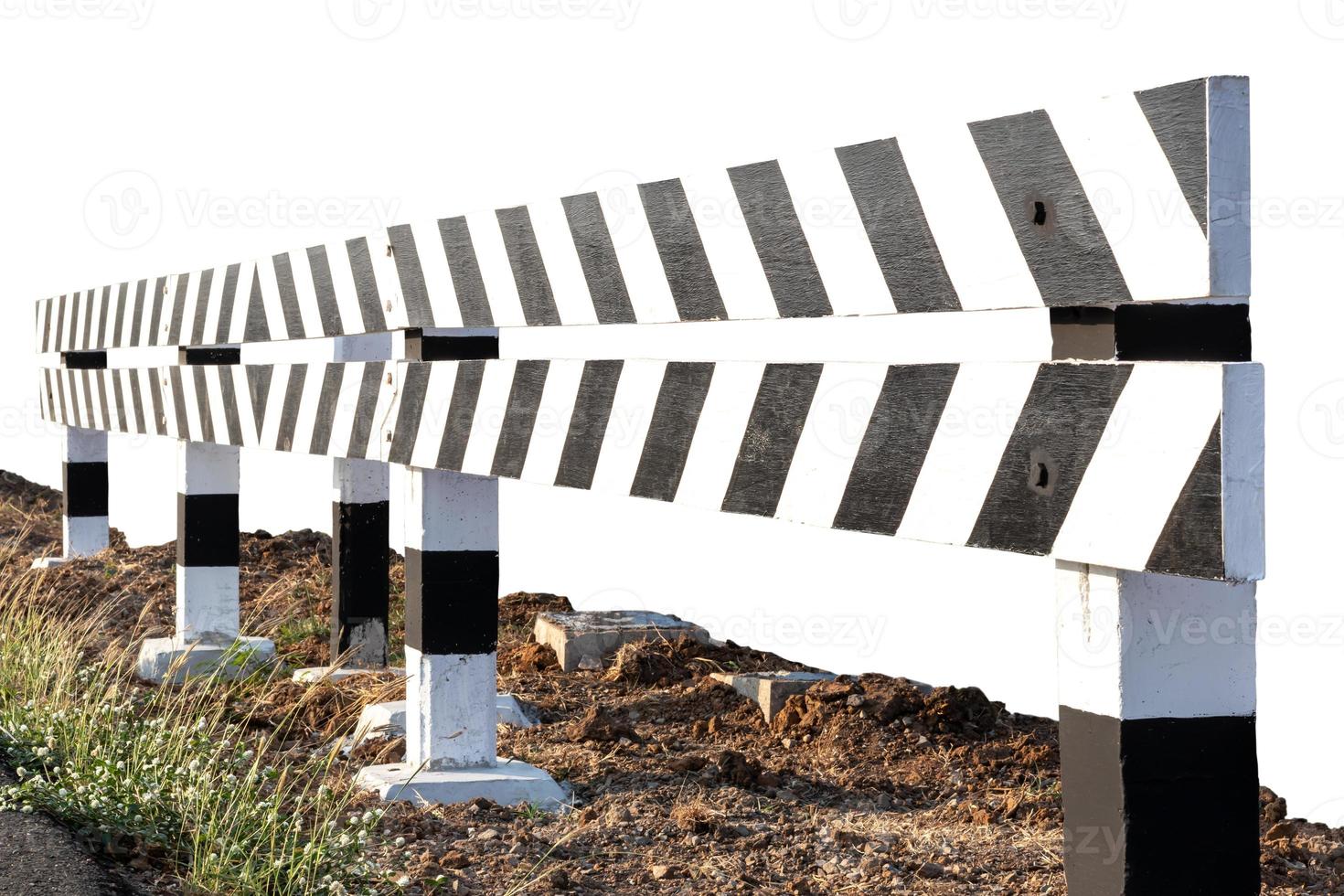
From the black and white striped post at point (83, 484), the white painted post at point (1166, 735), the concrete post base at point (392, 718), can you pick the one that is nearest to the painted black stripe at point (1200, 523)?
the white painted post at point (1166, 735)

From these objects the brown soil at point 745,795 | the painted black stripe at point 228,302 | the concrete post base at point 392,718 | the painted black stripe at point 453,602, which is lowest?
the brown soil at point 745,795

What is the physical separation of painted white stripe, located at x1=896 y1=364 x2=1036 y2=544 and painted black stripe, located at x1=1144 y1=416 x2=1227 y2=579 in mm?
484

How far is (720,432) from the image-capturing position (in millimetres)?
4359

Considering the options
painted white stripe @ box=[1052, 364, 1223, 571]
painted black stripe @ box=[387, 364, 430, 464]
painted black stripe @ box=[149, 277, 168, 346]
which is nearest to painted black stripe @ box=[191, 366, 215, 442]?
painted black stripe @ box=[149, 277, 168, 346]

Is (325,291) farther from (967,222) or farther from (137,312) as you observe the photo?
(967,222)

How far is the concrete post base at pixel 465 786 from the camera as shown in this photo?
5.86 m

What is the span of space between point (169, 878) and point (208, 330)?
17.2 ft

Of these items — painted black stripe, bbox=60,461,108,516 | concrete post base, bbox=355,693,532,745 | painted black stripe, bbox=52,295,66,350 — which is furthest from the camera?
painted black stripe, bbox=60,461,108,516

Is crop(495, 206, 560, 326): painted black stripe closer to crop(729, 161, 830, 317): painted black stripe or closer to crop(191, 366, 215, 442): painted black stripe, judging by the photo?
crop(729, 161, 830, 317): painted black stripe

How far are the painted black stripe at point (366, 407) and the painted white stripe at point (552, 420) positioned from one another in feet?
4.99

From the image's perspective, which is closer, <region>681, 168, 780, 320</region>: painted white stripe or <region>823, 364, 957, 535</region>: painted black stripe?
<region>823, 364, 957, 535</region>: painted black stripe

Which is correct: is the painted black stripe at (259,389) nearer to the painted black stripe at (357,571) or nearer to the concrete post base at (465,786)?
the painted black stripe at (357,571)

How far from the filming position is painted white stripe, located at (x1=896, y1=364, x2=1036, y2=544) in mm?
3383

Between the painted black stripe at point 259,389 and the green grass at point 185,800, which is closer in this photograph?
the green grass at point 185,800
